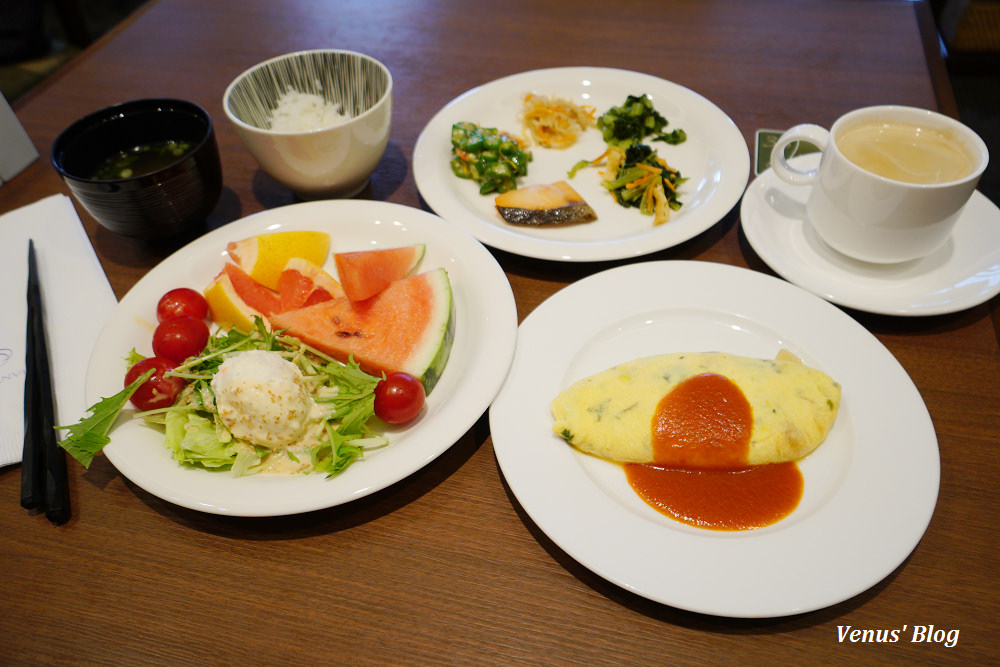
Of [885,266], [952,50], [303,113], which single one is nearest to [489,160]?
[303,113]

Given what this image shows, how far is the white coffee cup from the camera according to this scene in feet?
5.47

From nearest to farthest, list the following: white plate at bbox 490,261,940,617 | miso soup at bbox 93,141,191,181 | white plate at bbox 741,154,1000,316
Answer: white plate at bbox 490,261,940,617
white plate at bbox 741,154,1000,316
miso soup at bbox 93,141,191,181

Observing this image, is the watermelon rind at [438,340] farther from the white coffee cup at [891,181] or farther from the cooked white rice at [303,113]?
the white coffee cup at [891,181]

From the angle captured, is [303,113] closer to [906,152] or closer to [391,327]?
[391,327]

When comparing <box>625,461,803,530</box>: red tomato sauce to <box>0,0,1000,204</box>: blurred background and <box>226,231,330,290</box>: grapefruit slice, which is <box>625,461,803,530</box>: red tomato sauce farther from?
<box>0,0,1000,204</box>: blurred background

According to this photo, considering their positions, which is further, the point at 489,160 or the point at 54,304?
the point at 489,160

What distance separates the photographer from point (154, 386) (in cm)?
152

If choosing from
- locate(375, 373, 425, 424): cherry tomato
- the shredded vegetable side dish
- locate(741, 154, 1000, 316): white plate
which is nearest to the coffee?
locate(741, 154, 1000, 316): white plate

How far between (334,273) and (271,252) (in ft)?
0.66

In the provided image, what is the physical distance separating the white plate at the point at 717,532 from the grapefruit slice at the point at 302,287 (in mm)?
629

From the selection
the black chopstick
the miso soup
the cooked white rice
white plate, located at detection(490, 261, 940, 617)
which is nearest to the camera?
white plate, located at detection(490, 261, 940, 617)

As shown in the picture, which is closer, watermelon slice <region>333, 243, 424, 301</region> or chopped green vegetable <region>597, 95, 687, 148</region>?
watermelon slice <region>333, 243, 424, 301</region>

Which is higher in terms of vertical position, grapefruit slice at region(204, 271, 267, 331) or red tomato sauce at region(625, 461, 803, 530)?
grapefruit slice at region(204, 271, 267, 331)

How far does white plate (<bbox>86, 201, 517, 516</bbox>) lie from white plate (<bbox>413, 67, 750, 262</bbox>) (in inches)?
7.1
